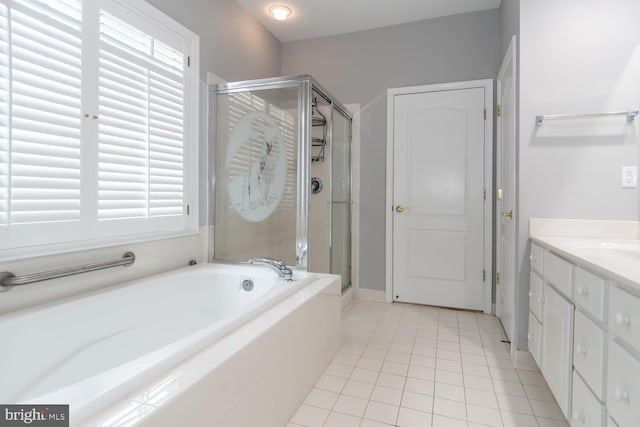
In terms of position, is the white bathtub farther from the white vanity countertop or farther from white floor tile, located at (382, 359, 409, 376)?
the white vanity countertop

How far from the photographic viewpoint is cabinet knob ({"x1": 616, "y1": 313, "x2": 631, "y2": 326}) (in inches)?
37.9

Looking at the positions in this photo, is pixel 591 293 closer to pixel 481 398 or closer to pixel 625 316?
pixel 625 316

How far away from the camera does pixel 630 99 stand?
6.20 ft

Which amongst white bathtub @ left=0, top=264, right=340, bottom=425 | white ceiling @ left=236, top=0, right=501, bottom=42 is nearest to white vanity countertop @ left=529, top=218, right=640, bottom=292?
white bathtub @ left=0, top=264, right=340, bottom=425

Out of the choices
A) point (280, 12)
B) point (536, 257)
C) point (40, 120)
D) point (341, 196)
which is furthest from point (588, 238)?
point (280, 12)

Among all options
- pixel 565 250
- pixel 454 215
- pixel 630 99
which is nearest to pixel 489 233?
pixel 454 215

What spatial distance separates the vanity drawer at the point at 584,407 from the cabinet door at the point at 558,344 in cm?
6

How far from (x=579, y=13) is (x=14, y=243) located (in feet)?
10.00

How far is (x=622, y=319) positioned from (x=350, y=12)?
9.87ft

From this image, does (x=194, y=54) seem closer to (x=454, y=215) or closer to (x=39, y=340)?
(x=39, y=340)

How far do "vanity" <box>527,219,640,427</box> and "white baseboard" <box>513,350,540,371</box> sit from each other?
0.13 metres

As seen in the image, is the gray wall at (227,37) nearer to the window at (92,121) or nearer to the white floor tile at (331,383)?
the window at (92,121)

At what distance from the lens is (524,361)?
6.76ft

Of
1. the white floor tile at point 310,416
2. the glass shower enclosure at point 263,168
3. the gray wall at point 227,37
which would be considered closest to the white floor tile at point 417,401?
the white floor tile at point 310,416
